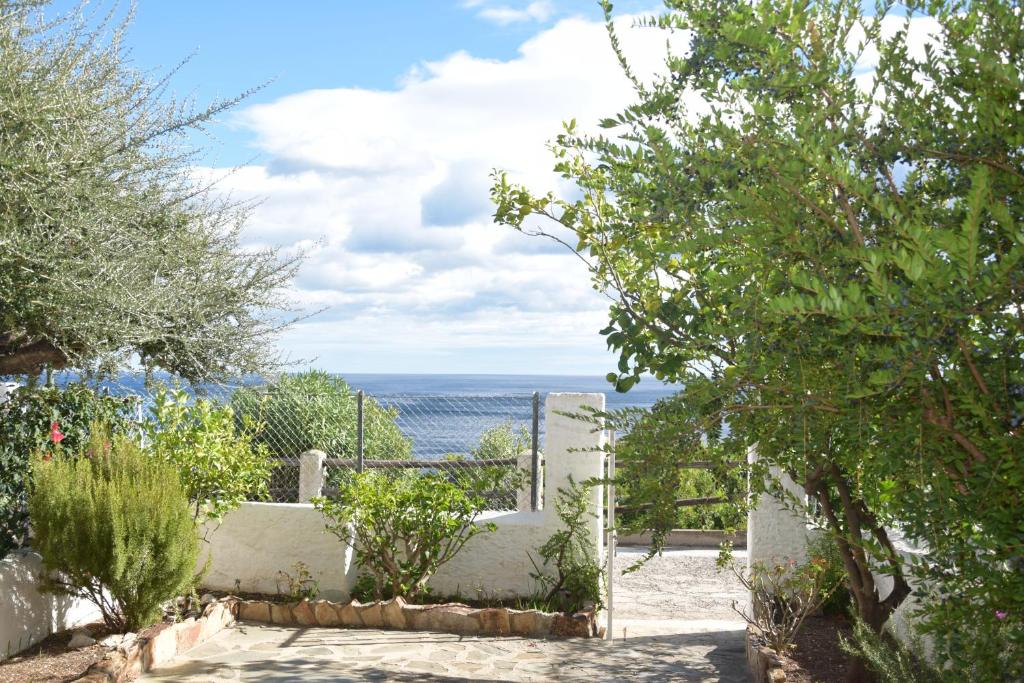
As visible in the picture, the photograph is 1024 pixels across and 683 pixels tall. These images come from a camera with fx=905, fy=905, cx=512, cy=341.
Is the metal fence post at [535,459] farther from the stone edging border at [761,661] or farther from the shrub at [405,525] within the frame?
the stone edging border at [761,661]

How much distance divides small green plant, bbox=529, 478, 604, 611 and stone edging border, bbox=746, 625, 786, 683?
1315 mm

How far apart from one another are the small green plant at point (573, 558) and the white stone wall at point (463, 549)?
0.13 m

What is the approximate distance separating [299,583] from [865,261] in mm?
6537

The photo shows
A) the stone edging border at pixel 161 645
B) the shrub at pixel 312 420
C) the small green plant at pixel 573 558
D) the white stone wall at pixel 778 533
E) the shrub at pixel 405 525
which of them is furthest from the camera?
the shrub at pixel 312 420

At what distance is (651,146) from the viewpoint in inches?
117

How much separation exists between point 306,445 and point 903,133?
9.21 metres

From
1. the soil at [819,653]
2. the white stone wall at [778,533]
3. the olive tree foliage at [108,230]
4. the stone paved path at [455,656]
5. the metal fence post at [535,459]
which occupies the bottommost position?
the stone paved path at [455,656]

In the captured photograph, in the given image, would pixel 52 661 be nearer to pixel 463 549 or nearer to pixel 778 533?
pixel 463 549

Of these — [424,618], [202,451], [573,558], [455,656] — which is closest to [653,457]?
[455,656]

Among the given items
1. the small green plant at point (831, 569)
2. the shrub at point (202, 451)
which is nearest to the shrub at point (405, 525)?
the shrub at point (202, 451)

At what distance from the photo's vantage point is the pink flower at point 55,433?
6.85 meters

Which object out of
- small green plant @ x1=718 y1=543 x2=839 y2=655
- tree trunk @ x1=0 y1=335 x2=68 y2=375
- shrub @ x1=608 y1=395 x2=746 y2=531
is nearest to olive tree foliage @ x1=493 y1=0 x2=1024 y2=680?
shrub @ x1=608 y1=395 x2=746 y2=531

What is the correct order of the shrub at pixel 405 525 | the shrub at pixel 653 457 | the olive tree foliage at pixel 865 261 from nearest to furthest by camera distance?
the olive tree foliage at pixel 865 261 → the shrub at pixel 653 457 → the shrub at pixel 405 525

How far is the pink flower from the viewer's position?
6.85 meters
